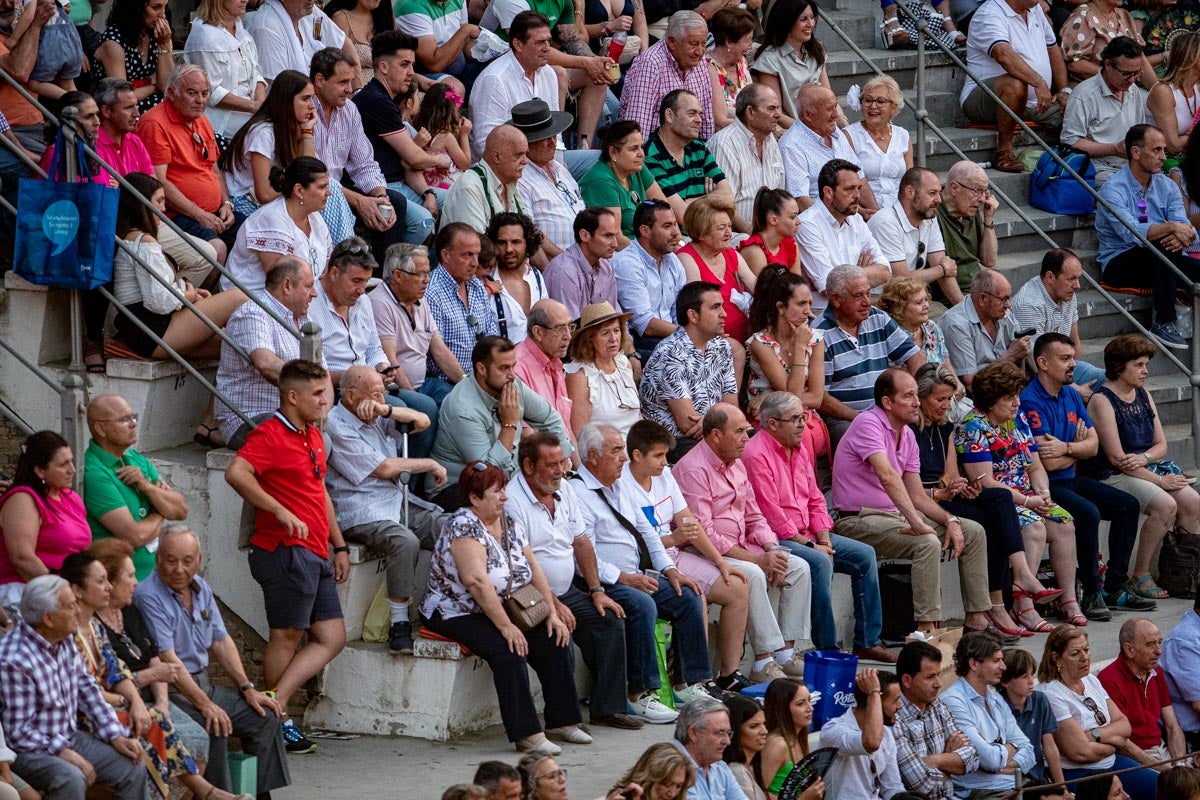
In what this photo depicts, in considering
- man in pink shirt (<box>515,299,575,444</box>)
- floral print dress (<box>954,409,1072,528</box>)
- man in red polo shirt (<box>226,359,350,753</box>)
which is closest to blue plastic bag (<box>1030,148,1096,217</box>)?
floral print dress (<box>954,409,1072,528</box>)

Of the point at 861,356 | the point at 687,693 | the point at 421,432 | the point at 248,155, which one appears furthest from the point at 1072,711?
the point at 248,155

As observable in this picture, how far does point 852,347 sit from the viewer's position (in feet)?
39.9

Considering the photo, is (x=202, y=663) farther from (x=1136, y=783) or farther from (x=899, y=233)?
(x=899, y=233)

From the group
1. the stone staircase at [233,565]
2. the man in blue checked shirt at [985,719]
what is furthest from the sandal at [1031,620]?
the man in blue checked shirt at [985,719]

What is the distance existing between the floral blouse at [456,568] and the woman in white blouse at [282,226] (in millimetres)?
1806

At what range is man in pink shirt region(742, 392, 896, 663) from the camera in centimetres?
1095

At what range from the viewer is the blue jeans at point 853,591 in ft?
35.9

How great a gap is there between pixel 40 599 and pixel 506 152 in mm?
4836

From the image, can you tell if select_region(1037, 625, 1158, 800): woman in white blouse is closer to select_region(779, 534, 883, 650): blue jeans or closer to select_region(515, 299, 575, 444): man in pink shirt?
select_region(779, 534, 883, 650): blue jeans

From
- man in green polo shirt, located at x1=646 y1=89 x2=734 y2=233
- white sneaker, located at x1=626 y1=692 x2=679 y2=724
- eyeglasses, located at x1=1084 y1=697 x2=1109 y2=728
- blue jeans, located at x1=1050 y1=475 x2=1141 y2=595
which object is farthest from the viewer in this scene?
man in green polo shirt, located at x1=646 y1=89 x2=734 y2=233

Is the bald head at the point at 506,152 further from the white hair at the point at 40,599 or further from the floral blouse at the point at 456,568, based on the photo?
the white hair at the point at 40,599

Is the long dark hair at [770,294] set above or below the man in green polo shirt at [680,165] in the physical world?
below

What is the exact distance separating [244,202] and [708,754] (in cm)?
437

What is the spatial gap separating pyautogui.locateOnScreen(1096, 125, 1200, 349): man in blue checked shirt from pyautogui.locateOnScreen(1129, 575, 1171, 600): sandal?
2.13m
